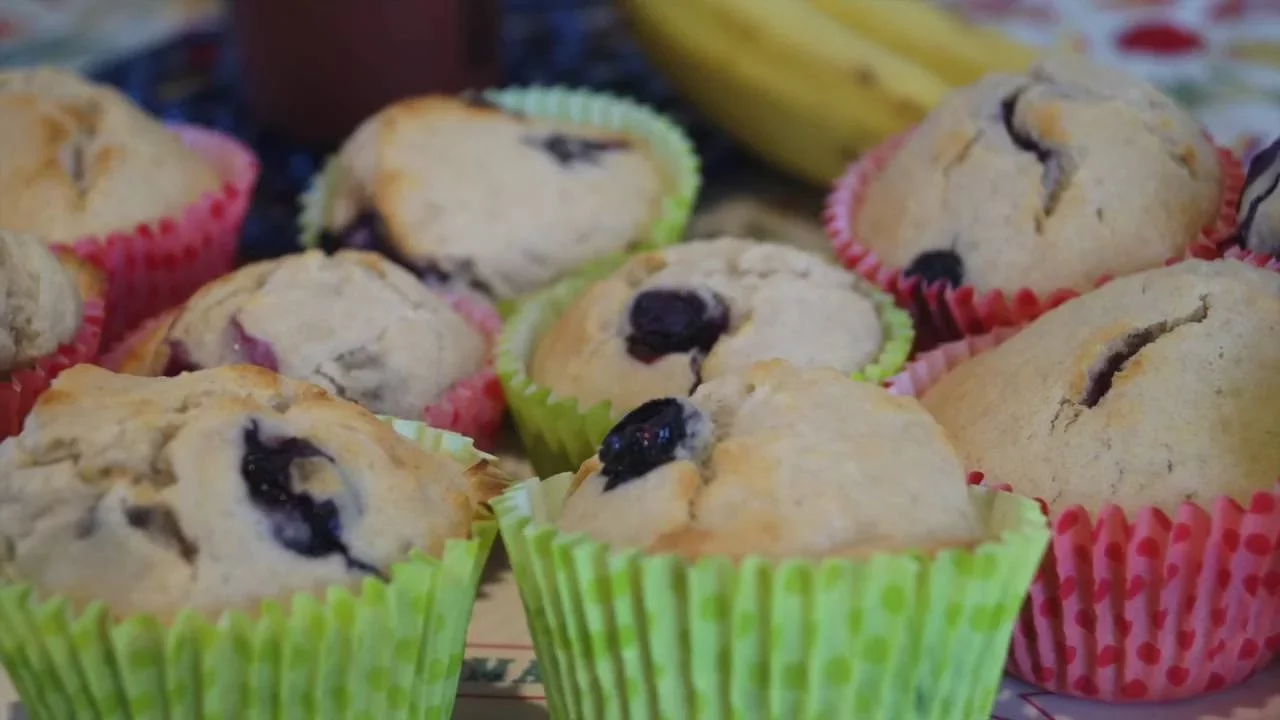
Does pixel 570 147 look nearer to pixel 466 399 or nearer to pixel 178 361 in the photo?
pixel 466 399

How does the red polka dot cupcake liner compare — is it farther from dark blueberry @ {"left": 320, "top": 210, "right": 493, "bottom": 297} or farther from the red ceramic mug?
the red ceramic mug

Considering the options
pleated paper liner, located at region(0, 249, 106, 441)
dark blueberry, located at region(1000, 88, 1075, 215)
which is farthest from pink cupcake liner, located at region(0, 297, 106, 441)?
dark blueberry, located at region(1000, 88, 1075, 215)

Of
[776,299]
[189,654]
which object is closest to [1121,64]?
[776,299]

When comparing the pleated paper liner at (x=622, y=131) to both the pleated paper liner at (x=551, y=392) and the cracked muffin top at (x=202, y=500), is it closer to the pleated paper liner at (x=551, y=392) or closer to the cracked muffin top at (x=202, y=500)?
the pleated paper liner at (x=551, y=392)

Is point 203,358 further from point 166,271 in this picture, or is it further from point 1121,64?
point 1121,64

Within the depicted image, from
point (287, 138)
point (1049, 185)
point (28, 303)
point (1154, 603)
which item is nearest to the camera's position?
point (1154, 603)

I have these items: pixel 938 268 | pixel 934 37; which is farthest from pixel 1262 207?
pixel 934 37
